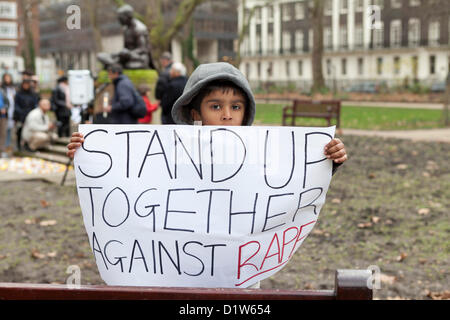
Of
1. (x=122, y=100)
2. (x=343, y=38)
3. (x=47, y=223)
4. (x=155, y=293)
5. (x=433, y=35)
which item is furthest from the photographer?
(x=343, y=38)

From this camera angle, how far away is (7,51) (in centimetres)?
8962

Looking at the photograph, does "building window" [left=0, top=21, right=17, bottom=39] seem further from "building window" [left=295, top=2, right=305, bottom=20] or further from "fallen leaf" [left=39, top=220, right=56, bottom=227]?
"fallen leaf" [left=39, top=220, right=56, bottom=227]

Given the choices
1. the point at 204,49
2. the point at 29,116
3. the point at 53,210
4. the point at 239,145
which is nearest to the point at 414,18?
the point at 204,49

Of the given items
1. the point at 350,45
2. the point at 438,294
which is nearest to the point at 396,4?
the point at 350,45

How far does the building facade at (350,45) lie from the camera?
58531 millimetres

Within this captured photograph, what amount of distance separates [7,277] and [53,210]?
2.54 meters

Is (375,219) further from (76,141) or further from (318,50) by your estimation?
(318,50)

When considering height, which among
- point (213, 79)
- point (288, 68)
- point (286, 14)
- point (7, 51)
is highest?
point (286, 14)

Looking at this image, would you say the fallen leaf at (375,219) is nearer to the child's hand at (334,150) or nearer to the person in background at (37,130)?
the child's hand at (334,150)

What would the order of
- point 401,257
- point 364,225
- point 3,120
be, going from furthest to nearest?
point 3,120
point 364,225
point 401,257

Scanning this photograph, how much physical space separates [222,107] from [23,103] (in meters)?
11.8

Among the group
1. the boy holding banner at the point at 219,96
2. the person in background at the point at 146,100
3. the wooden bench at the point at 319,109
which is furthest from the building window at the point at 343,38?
the boy holding banner at the point at 219,96
